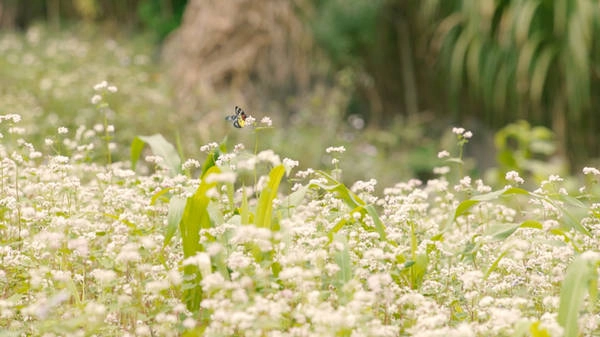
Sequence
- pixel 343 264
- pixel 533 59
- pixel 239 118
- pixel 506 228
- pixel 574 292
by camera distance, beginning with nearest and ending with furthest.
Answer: pixel 574 292
pixel 343 264
pixel 506 228
pixel 239 118
pixel 533 59

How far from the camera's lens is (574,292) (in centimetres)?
196

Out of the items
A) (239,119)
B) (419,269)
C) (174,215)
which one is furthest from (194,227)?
(419,269)

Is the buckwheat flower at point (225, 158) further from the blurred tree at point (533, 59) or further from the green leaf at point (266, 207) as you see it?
the blurred tree at point (533, 59)

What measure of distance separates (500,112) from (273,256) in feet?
20.7

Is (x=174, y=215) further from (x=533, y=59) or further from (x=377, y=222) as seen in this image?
(x=533, y=59)

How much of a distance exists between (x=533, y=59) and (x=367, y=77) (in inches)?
75.3

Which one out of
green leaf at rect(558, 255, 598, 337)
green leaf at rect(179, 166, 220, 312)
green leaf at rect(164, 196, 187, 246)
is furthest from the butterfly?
green leaf at rect(558, 255, 598, 337)

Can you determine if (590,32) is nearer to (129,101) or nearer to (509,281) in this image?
(129,101)

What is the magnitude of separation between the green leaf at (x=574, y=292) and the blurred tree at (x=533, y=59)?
563 cm

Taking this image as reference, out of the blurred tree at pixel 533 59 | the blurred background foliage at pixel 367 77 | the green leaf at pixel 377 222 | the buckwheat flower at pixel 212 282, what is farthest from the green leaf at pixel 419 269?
the blurred tree at pixel 533 59

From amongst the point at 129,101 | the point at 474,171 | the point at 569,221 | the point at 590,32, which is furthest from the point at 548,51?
the point at 569,221

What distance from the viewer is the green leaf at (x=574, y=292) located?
1927mm

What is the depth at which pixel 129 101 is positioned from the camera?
25.2 ft

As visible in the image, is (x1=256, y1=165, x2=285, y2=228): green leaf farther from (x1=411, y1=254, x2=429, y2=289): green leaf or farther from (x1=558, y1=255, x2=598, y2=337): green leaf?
(x1=558, y1=255, x2=598, y2=337): green leaf
